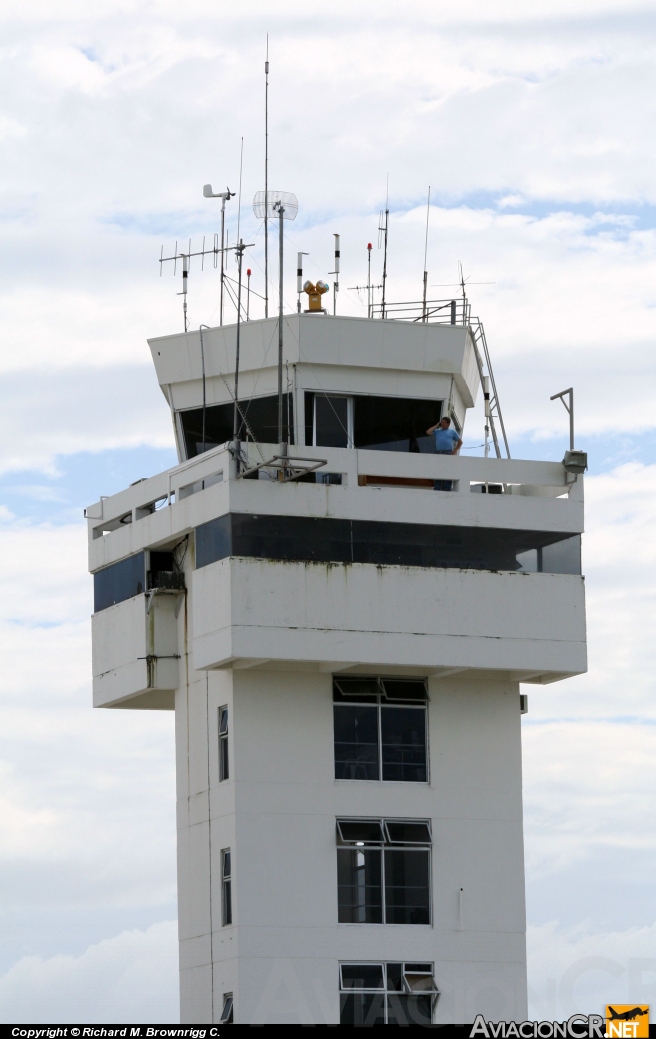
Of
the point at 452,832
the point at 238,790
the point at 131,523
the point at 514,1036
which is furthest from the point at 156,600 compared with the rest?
the point at 514,1036

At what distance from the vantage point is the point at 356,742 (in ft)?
129

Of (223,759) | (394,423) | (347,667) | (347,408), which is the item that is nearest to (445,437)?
(394,423)

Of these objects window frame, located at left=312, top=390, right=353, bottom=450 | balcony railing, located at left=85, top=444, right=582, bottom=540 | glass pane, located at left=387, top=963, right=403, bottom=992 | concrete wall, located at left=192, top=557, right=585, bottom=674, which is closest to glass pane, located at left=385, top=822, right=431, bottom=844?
glass pane, located at left=387, top=963, right=403, bottom=992

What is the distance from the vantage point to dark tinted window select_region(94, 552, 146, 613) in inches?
1618

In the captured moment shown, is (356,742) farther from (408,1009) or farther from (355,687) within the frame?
(408,1009)

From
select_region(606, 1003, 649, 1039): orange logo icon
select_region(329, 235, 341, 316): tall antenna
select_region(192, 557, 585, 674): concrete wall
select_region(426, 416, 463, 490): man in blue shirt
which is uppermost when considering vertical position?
select_region(329, 235, 341, 316): tall antenna

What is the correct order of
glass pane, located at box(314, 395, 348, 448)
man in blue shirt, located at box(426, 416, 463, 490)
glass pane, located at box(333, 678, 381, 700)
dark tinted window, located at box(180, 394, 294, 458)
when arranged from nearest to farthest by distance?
glass pane, located at box(333, 678, 381, 700) < glass pane, located at box(314, 395, 348, 448) < dark tinted window, located at box(180, 394, 294, 458) < man in blue shirt, located at box(426, 416, 463, 490)

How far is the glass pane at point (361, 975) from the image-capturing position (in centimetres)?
3797

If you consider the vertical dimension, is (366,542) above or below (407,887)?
above

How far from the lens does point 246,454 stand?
127ft

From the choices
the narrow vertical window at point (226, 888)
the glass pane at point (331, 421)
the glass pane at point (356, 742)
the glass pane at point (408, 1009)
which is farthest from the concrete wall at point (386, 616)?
the glass pane at point (408, 1009)

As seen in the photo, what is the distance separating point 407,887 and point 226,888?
139 inches

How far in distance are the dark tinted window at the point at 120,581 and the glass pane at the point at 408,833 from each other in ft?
23.1

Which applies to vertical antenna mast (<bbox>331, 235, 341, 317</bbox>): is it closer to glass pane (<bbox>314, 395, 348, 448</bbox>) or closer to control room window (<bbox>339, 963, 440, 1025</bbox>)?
glass pane (<bbox>314, 395, 348, 448</bbox>)
